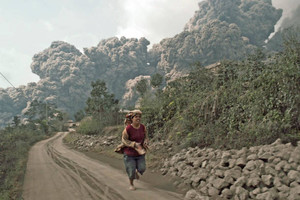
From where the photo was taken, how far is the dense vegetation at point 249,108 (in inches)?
241

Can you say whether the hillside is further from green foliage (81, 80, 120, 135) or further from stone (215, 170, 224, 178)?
→ stone (215, 170, 224, 178)

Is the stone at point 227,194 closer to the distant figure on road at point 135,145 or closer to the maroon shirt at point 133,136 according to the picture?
the distant figure on road at point 135,145

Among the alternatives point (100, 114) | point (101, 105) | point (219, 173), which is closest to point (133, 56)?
point (101, 105)

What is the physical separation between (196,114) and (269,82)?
3.40 metres

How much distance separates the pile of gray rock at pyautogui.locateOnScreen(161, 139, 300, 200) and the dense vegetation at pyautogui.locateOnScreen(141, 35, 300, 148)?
913mm

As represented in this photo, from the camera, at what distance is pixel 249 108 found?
738 centimetres

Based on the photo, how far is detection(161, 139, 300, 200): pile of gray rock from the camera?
3.86m

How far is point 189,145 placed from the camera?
27.0ft

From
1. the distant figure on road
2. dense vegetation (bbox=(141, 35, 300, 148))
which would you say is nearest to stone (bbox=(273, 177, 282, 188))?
dense vegetation (bbox=(141, 35, 300, 148))

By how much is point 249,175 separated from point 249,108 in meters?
3.50

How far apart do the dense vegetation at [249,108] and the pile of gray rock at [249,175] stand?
913 millimetres

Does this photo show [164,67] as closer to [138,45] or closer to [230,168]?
[138,45]

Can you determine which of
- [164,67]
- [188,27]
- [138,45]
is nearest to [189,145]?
[164,67]

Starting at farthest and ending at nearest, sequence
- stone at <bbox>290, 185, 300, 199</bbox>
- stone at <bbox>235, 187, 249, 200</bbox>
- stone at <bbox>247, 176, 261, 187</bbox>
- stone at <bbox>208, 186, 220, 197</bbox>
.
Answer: stone at <bbox>208, 186, 220, 197</bbox>
stone at <bbox>247, 176, 261, 187</bbox>
stone at <bbox>235, 187, 249, 200</bbox>
stone at <bbox>290, 185, 300, 199</bbox>
